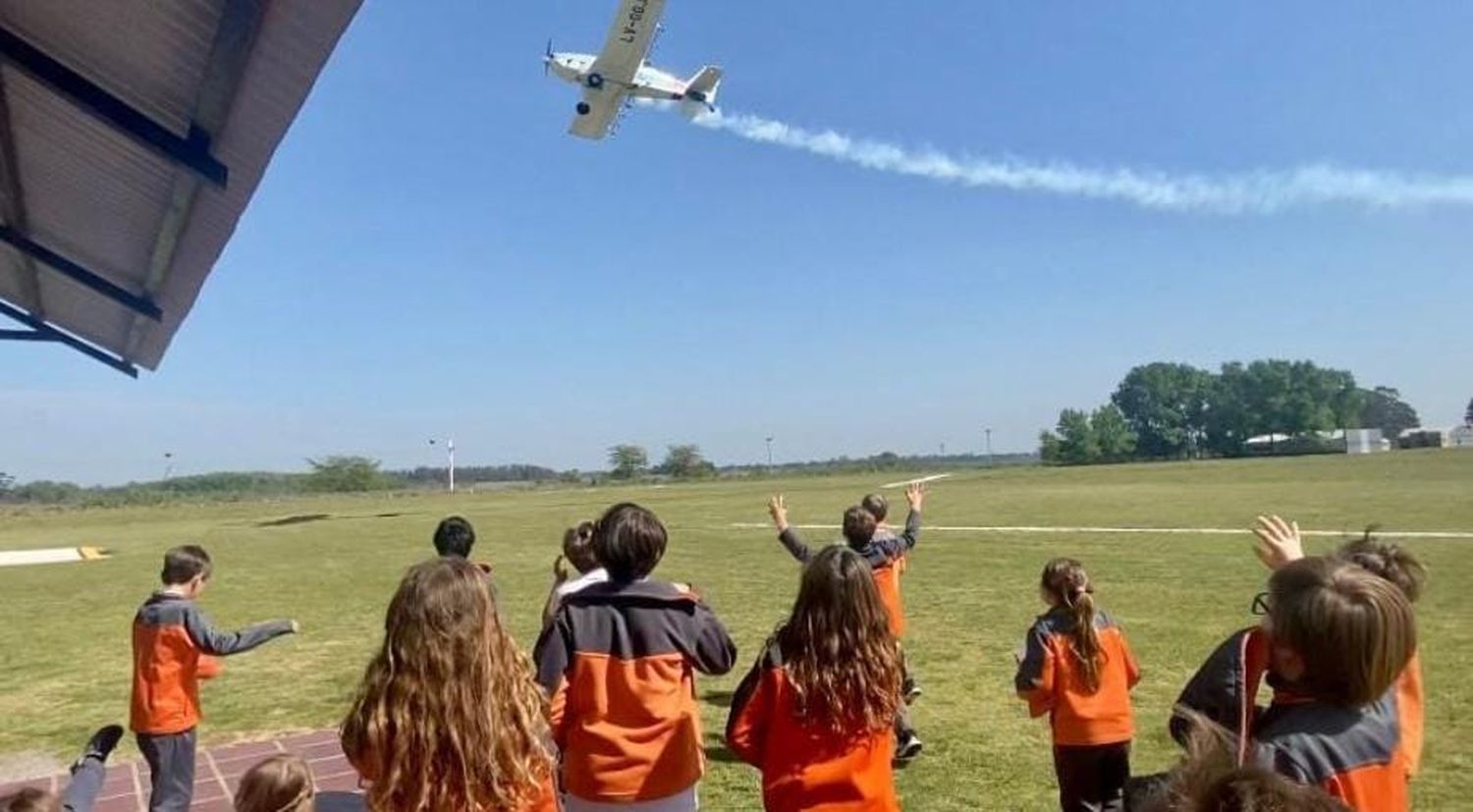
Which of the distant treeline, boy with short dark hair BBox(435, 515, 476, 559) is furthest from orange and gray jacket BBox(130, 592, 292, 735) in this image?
the distant treeline

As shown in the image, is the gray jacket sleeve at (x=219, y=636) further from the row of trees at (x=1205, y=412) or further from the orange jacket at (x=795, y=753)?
the row of trees at (x=1205, y=412)

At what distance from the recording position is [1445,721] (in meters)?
6.59

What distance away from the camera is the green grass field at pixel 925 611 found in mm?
6410

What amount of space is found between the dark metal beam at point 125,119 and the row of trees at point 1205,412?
115 metres

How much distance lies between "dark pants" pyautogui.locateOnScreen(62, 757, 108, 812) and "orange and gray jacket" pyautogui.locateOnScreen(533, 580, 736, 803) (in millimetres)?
1274

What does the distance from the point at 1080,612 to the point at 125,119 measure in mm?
4136

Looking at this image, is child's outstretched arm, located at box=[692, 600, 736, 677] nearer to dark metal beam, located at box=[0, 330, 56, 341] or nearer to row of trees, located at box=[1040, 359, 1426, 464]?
dark metal beam, located at box=[0, 330, 56, 341]

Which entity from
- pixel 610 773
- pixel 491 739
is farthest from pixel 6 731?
pixel 491 739

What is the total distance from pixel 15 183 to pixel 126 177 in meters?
0.79

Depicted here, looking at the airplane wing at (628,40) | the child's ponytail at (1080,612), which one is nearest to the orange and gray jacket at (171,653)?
the child's ponytail at (1080,612)

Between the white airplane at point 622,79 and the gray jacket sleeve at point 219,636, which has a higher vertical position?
the white airplane at point 622,79

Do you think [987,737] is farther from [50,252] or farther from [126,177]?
[50,252]

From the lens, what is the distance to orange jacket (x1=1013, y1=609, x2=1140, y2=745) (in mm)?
3984

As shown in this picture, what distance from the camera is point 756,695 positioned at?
3141mm
